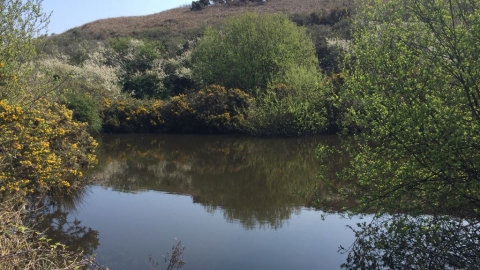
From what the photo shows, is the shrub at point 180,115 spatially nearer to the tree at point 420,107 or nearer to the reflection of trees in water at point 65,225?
the reflection of trees in water at point 65,225

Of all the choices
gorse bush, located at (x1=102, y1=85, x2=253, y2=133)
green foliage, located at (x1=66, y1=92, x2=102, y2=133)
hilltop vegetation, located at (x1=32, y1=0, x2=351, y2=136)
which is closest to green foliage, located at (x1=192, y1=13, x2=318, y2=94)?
hilltop vegetation, located at (x1=32, y1=0, x2=351, y2=136)

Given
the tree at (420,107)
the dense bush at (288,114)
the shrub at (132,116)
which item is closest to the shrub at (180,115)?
the shrub at (132,116)

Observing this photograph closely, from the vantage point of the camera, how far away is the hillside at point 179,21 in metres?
53.7

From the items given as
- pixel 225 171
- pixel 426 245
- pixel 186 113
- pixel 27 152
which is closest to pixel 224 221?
pixel 27 152

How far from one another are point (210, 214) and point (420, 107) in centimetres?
739

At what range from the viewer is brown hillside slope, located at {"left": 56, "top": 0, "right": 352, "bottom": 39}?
59375 millimetres

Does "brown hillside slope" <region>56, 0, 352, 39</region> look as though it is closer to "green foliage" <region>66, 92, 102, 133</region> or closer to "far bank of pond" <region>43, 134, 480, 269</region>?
"green foliage" <region>66, 92, 102, 133</region>

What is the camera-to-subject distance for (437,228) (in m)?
7.60

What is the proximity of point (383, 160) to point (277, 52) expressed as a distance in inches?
985

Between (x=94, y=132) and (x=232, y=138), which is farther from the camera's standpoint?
(x=94, y=132)

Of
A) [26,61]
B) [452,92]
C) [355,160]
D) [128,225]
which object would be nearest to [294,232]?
[355,160]

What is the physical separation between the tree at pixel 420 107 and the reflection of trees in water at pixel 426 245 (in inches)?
9.7

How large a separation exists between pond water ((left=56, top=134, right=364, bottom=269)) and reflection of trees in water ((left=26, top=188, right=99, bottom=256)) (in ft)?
0.21

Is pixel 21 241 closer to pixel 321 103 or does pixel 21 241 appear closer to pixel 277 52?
pixel 321 103
